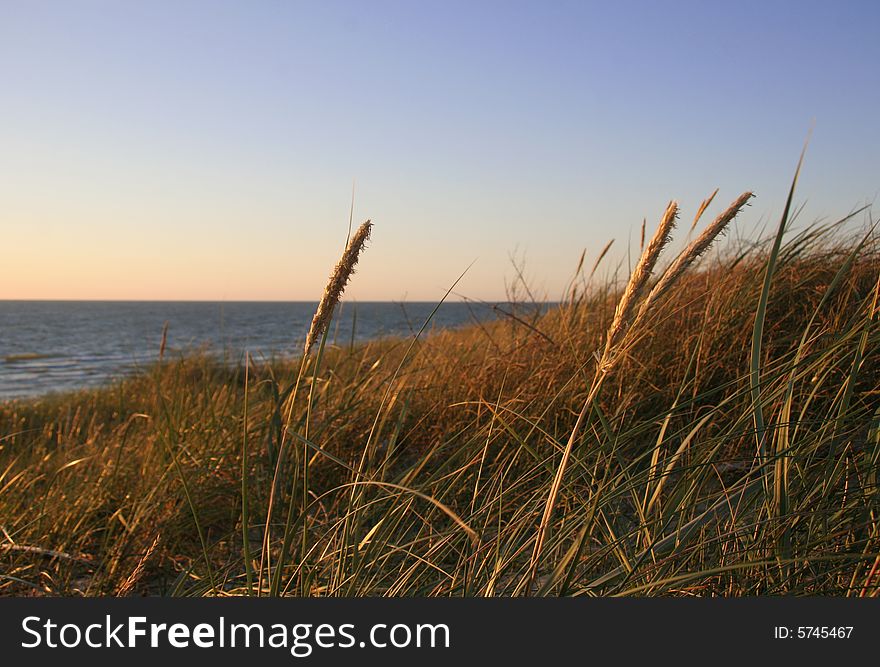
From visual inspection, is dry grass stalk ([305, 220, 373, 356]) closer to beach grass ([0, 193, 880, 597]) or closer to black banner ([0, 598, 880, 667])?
beach grass ([0, 193, 880, 597])

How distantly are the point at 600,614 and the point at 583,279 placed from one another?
9.41 ft

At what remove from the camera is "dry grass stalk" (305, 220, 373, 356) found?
1133 mm

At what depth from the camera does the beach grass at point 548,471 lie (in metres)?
1.39

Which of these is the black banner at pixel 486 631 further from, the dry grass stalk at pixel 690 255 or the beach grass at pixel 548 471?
the dry grass stalk at pixel 690 255

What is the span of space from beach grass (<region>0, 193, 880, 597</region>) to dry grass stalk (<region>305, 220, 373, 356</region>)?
0.26 metres

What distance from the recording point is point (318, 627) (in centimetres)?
128

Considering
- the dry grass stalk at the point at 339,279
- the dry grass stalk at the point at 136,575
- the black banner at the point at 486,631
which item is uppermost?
the dry grass stalk at the point at 339,279

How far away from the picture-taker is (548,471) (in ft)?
5.20

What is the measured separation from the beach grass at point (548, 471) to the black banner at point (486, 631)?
0.23 ft

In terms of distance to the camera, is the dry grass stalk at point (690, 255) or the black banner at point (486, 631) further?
the black banner at point (486, 631)

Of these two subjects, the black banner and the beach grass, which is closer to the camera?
the black banner

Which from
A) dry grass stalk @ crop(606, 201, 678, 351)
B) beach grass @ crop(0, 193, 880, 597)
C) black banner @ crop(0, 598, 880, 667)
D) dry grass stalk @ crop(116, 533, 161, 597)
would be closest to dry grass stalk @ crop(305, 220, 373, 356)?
beach grass @ crop(0, 193, 880, 597)

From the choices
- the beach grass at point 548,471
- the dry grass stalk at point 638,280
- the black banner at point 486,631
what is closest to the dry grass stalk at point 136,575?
the beach grass at point 548,471

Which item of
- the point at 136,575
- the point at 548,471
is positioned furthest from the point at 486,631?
the point at 136,575
